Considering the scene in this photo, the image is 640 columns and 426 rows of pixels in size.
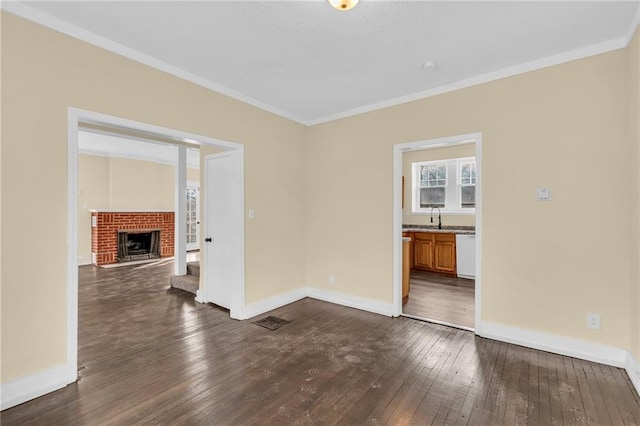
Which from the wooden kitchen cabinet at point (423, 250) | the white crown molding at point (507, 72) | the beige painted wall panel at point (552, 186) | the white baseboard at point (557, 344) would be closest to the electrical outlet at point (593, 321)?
the beige painted wall panel at point (552, 186)

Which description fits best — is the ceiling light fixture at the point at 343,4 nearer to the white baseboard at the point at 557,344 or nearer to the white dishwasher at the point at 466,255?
the white baseboard at the point at 557,344

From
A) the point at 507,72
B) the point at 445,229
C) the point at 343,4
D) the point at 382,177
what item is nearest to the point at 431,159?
the point at 445,229

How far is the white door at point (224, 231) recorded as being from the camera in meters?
3.72

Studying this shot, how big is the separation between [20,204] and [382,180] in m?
3.50

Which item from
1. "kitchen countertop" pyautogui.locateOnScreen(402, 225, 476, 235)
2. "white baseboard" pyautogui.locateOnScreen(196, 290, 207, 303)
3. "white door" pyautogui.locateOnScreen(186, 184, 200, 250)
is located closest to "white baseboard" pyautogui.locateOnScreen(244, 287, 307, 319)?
"white baseboard" pyautogui.locateOnScreen(196, 290, 207, 303)

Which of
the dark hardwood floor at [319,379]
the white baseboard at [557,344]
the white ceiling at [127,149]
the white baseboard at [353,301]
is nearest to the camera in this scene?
the dark hardwood floor at [319,379]

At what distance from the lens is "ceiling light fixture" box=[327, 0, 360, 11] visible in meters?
1.99

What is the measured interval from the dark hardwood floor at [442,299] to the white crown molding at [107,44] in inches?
142

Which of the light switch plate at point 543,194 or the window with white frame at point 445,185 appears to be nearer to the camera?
the light switch plate at point 543,194

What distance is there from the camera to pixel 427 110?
3543 mm

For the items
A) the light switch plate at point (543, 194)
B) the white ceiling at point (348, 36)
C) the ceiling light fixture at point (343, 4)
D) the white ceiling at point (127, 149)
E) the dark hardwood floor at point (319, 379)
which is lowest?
the dark hardwood floor at point (319, 379)

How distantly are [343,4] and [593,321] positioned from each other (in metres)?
3.35

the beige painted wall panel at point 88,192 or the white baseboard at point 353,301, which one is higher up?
the beige painted wall panel at point 88,192

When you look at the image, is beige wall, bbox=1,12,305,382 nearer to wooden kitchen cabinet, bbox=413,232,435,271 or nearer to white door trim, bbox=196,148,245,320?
white door trim, bbox=196,148,245,320
